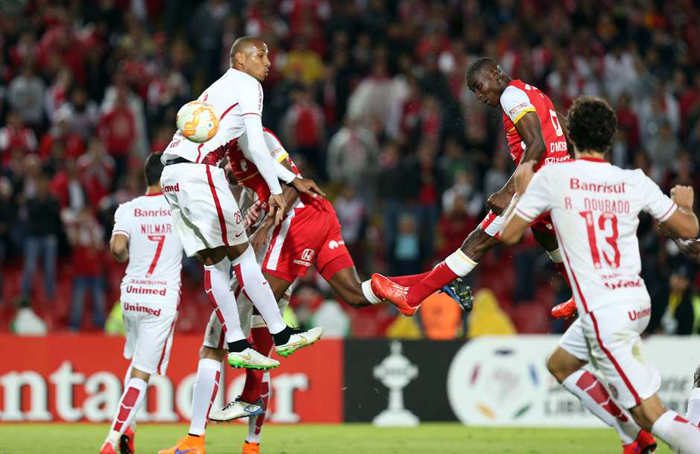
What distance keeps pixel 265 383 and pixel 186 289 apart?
8657 mm

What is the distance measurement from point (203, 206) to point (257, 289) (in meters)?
0.80

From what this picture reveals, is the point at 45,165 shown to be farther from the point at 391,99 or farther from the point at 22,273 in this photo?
the point at 391,99

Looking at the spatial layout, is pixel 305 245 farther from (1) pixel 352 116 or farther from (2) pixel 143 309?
(1) pixel 352 116

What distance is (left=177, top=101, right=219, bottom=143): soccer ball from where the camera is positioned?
8625 millimetres

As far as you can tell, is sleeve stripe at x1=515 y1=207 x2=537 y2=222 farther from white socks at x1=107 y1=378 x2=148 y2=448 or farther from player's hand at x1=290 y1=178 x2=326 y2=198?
white socks at x1=107 y1=378 x2=148 y2=448

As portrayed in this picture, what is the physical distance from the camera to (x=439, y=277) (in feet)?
32.0

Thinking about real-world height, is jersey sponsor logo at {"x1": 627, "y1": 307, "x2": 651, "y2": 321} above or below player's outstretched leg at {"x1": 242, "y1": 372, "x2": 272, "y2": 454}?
above

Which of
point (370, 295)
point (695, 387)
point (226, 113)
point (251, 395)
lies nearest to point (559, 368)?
point (695, 387)

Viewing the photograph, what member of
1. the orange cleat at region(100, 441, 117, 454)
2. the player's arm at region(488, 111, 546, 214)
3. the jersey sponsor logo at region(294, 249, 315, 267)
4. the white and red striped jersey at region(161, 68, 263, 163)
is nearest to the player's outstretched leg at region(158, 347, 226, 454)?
the orange cleat at region(100, 441, 117, 454)

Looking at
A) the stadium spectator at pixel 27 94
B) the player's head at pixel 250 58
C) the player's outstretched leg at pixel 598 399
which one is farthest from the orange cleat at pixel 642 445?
the stadium spectator at pixel 27 94

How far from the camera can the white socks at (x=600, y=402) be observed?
7.89m

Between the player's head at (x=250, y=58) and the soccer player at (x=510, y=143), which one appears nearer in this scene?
the player's head at (x=250, y=58)

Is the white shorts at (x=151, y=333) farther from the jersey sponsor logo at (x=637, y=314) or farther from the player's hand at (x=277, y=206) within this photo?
the jersey sponsor logo at (x=637, y=314)

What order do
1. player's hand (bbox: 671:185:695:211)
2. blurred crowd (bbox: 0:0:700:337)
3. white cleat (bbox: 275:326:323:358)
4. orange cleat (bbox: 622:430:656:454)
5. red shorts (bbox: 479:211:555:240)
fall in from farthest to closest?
blurred crowd (bbox: 0:0:700:337) < red shorts (bbox: 479:211:555:240) < white cleat (bbox: 275:326:323:358) < orange cleat (bbox: 622:430:656:454) < player's hand (bbox: 671:185:695:211)
